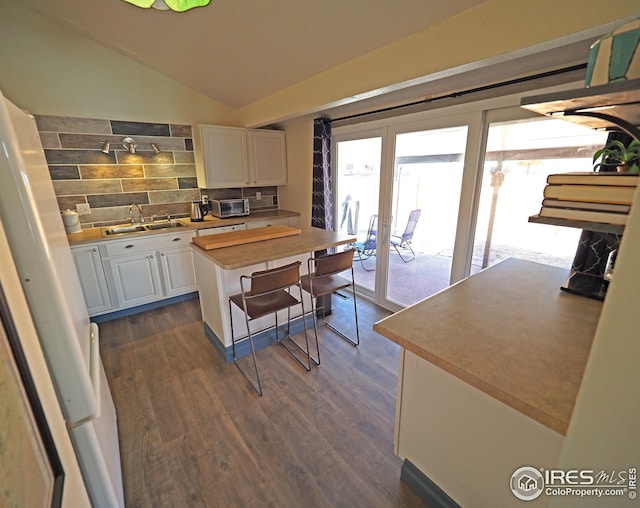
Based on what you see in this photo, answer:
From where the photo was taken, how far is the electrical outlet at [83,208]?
10.4ft

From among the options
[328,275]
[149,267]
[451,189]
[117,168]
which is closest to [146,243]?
[149,267]

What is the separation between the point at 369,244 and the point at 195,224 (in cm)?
217

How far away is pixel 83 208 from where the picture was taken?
318 cm

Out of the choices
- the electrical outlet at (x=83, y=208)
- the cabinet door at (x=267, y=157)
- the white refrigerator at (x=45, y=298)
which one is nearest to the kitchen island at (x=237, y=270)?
the white refrigerator at (x=45, y=298)

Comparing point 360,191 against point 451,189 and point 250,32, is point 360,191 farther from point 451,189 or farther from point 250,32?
point 250,32

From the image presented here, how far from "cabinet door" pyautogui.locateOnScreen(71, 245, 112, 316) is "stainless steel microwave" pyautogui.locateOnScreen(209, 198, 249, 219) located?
140cm

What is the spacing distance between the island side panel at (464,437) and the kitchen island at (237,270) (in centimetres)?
128

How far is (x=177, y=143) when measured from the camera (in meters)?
3.62

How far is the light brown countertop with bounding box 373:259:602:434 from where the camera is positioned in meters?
0.84

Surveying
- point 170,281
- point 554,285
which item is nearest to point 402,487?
point 554,285

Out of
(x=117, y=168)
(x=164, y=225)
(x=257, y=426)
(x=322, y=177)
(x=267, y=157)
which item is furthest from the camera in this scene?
(x=267, y=157)

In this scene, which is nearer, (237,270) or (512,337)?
(512,337)

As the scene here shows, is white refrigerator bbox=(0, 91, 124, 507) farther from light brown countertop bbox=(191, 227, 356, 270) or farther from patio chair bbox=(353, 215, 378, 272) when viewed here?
patio chair bbox=(353, 215, 378, 272)

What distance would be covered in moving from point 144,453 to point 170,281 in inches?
82.1
